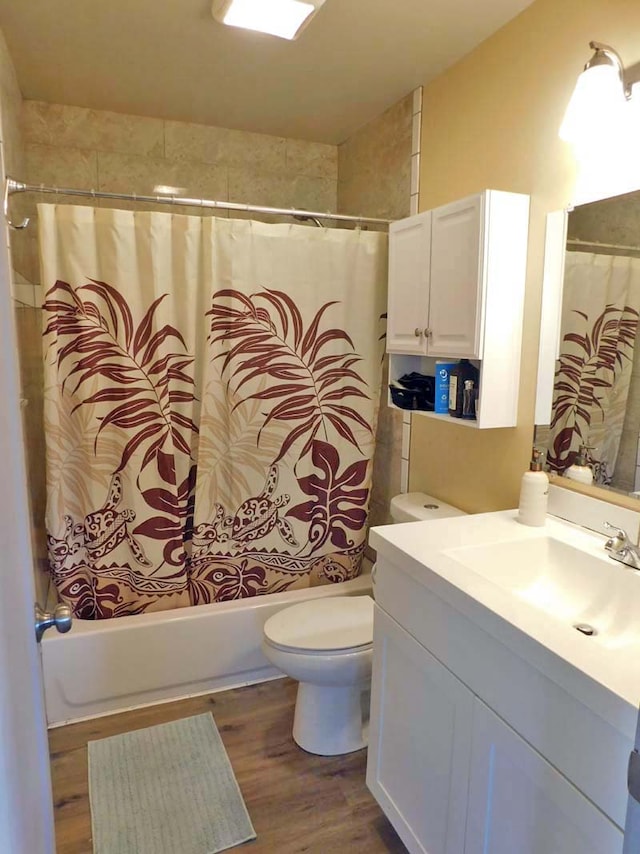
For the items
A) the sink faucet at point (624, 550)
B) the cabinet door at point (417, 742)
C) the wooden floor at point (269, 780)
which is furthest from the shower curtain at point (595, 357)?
the wooden floor at point (269, 780)

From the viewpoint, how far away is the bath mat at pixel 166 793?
153 cm

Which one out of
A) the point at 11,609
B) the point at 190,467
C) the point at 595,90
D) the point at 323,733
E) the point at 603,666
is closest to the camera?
the point at 11,609

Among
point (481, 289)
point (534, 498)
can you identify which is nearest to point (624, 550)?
point (534, 498)

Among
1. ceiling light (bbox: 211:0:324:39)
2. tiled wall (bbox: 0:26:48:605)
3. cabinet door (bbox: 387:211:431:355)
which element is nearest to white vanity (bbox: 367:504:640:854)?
cabinet door (bbox: 387:211:431:355)

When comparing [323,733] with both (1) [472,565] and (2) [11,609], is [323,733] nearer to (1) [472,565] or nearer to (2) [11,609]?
(1) [472,565]

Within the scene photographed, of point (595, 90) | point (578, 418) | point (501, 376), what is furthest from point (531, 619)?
point (595, 90)

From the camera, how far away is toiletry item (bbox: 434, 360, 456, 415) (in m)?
1.87

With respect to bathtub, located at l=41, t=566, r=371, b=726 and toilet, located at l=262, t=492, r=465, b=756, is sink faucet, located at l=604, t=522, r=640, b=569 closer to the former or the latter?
toilet, located at l=262, t=492, r=465, b=756

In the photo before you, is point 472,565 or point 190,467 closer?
point 472,565

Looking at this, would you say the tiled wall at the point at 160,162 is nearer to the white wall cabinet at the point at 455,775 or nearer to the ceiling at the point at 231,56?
the ceiling at the point at 231,56

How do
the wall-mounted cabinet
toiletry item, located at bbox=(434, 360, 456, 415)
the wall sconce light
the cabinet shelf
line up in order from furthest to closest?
toiletry item, located at bbox=(434, 360, 456, 415) < the cabinet shelf < the wall-mounted cabinet < the wall sconce light

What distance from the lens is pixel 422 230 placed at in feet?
6.25

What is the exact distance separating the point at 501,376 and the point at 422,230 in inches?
23.6

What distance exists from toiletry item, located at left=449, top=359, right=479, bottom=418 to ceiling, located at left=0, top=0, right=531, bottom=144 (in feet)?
3.58
